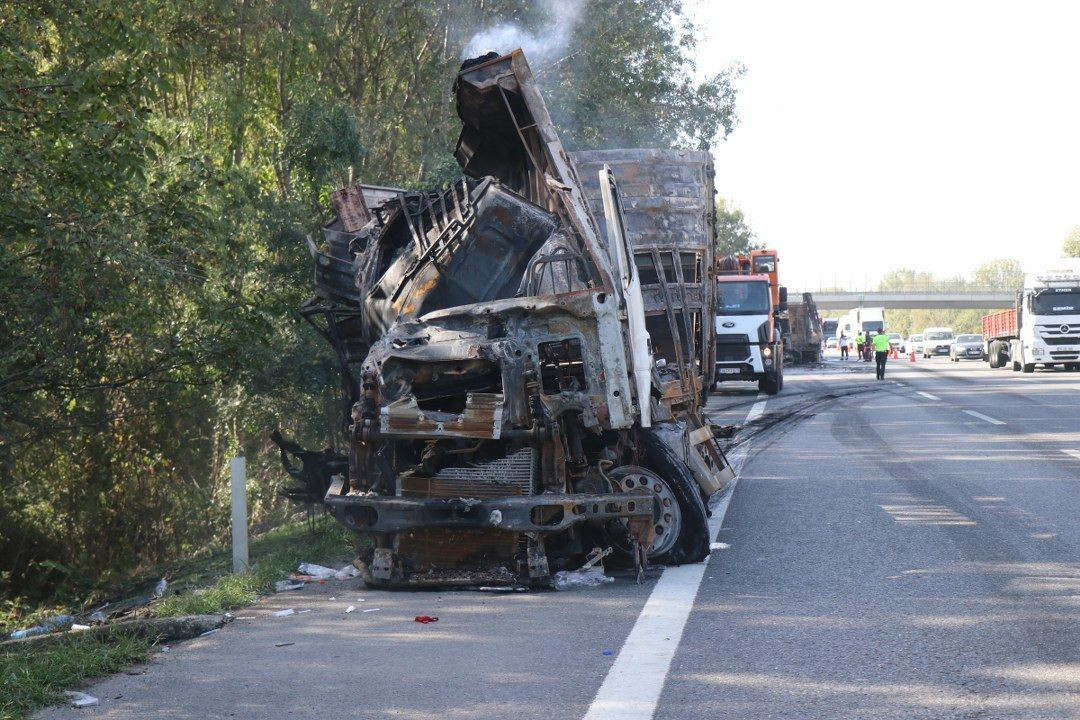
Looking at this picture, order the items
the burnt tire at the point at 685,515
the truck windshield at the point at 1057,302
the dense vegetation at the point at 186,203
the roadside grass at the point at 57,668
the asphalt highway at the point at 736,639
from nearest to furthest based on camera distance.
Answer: the asphalt highway at the point at 736,639 → the roadside grass at the point at 57,668 → the burnt tire at the point at 685,515 → the dense vegetation at the point at 186,203 → the truck windshield at the point at 1057,302

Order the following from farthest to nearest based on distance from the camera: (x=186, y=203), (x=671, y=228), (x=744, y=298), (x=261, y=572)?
(x=744, y=298) < (x=671, y=228) < (x=186, y=203) < (x=261, y=572)

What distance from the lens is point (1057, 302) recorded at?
36.4 metres

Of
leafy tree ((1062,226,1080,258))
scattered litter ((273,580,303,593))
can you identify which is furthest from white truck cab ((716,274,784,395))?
leafy tree ((1062,226,1080,258))

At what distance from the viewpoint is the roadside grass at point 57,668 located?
16.2ft

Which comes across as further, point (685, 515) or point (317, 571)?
point (317, 571)

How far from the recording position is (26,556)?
57.5 ft

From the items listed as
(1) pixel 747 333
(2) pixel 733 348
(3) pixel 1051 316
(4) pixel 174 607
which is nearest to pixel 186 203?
(4) pixel 174 607

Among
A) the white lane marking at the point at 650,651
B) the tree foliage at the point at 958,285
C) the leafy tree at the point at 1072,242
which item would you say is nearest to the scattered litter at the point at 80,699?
the white lane marking at the point at 650,651

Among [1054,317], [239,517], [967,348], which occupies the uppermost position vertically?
[1054,317]

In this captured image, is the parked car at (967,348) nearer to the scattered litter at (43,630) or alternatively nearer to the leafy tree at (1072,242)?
the scattered litter at (43,630)

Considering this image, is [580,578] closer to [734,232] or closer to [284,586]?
[284,586]

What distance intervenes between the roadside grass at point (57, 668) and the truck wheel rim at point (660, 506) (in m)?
3.19

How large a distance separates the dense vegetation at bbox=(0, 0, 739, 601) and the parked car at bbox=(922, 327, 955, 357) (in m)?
47.3

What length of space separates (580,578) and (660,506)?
0.82 meters
